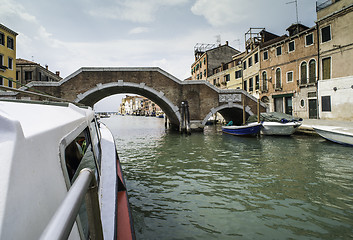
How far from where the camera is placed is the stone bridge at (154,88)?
13.3 meters

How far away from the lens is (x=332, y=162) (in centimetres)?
624

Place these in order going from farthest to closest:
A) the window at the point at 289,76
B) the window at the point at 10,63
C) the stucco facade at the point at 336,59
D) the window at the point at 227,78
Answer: the window at the point at 227,78 → the window at the point at 10,63 → the window at the point at 289,76 → the stucco facade at the point at 336,59

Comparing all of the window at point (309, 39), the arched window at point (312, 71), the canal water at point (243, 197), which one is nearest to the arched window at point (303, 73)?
the arched window at point (312, 71)

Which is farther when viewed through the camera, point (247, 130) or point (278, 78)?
point (278, 78)

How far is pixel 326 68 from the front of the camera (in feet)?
49.6

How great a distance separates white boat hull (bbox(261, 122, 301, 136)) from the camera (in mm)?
11412

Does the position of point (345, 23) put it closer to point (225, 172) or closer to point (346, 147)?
point (346, 147)

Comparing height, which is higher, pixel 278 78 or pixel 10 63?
pixel 10 63

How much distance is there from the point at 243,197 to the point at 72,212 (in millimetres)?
3907

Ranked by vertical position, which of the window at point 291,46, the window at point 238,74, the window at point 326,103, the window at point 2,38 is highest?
the window at point 2,38

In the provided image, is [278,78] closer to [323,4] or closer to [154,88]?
[323,4]

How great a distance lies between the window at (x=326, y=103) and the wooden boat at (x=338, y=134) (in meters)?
6.92

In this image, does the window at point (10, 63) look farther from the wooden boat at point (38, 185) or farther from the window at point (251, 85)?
the wooden boat at point (38, 185)

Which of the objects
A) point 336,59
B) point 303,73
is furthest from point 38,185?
point 303,73
